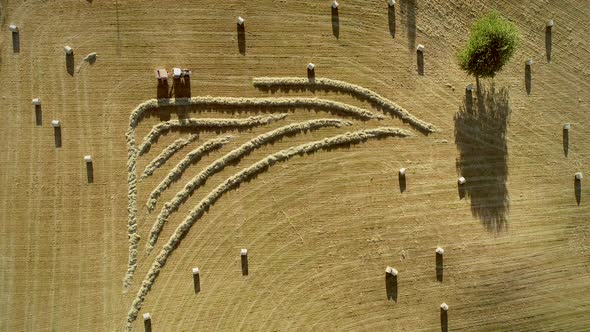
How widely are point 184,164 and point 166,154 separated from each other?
433mm

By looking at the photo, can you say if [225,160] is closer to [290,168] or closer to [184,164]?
[184,164]

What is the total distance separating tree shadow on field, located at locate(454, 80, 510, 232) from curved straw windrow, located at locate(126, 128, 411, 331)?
139cm

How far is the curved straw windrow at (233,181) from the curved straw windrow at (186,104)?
370 mm

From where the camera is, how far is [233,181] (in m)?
8.79

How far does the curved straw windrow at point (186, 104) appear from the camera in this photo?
8586 millimetres

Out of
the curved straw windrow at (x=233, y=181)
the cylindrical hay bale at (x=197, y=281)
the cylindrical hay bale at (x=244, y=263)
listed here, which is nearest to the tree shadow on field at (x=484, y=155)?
the curved straw windrow at (x=233, y=181)

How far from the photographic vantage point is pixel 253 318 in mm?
8758

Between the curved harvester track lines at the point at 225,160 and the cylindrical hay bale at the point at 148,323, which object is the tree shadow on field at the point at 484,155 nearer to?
the curved harvester track lines at the point at 225,160

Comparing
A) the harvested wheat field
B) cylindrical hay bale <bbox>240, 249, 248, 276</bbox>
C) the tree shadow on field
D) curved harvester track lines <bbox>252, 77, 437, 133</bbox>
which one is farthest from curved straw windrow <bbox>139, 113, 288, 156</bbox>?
the tree shadow on field

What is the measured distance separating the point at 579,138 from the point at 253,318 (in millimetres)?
8532

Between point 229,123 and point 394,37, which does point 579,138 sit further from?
point 229,123

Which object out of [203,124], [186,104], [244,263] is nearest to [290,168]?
[203,124]

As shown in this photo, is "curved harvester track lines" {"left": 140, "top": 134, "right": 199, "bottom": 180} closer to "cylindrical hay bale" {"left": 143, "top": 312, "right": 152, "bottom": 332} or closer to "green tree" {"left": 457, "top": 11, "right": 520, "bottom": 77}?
"cylindrical hay bale" {"left": 143, "top": 312, "right": 152, "bottom": 332}

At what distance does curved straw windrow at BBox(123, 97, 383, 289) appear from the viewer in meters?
8.59
